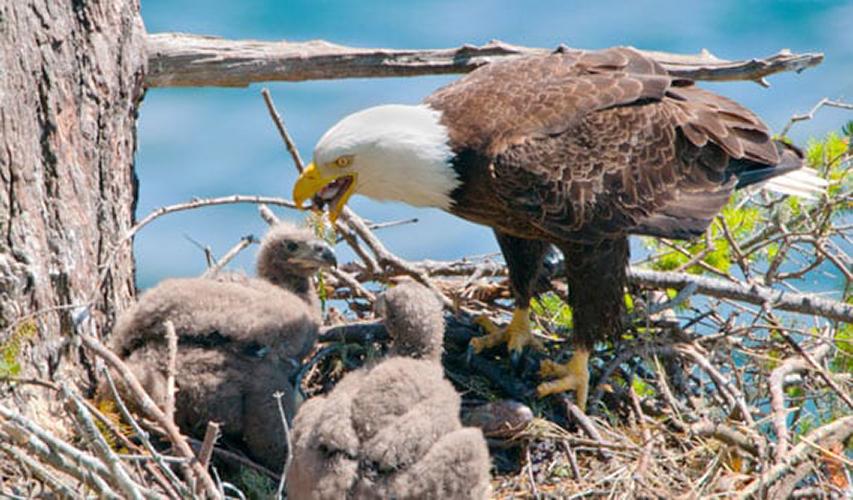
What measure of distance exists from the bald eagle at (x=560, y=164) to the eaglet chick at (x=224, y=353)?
647 millimetres

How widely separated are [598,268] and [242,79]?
184 cm

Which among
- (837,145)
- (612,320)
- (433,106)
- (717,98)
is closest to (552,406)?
(612,320)

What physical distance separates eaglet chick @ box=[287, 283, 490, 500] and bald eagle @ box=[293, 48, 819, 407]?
4.28 feet

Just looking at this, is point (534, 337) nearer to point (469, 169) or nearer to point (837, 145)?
point (469, 169)

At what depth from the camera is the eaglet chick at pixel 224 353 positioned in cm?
463

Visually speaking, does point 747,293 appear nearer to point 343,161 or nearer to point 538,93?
point 538,93

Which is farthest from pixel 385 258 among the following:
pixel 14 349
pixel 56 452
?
pixel 56 452

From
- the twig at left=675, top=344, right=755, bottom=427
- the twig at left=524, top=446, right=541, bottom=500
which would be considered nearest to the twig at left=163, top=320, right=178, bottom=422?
the twig at left=524, top=446, right=541, bottom=500

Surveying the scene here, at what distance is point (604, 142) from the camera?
5488mm

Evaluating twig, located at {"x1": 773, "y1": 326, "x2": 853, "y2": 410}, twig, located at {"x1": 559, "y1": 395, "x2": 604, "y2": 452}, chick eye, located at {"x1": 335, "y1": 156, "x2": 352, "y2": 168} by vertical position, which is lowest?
twig, located at {"x1": 559, "y1": 395, "x2": 604, "y2": 452}

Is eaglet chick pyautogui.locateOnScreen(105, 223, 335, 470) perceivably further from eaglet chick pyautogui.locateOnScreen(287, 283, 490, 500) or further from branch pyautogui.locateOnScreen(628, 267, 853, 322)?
branch pyautogui.locateOnScreen(628, 267, 853, 322)

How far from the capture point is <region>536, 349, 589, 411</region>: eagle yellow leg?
5.38 m

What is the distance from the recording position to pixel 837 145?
21.3ft

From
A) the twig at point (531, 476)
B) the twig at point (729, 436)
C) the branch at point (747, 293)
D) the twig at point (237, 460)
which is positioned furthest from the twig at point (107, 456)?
the branch at point (747, 293)
